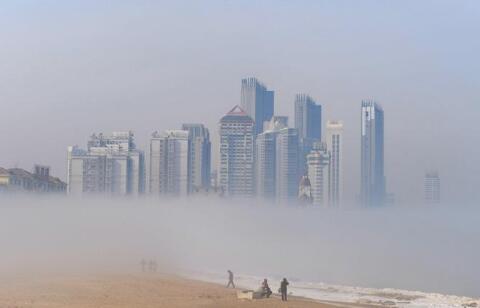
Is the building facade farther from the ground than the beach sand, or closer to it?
farther from the ground

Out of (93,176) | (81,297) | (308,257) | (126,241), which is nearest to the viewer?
(81,297)

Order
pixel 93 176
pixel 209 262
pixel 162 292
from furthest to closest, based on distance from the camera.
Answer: pixel 93 176 < pixel 209 262 < pixel 162 292

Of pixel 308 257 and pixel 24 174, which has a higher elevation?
pixel 24 174

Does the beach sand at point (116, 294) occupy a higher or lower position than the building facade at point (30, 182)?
lower

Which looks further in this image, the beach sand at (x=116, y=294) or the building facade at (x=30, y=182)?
the building facade at (x=30, y=182)

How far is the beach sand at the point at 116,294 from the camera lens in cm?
3691

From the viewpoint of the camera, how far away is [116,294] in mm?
41562

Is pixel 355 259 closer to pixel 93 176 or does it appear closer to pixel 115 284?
pixel 115 284

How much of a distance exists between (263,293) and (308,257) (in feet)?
193

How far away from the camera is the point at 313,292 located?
51.7m

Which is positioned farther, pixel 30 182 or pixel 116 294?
pixel 30 182

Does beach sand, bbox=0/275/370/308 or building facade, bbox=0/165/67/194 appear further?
building facade, bbox=0/165/67/194

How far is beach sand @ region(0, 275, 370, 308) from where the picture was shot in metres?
36.9

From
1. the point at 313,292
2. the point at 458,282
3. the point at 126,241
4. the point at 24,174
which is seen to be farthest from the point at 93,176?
the point at 313,292
